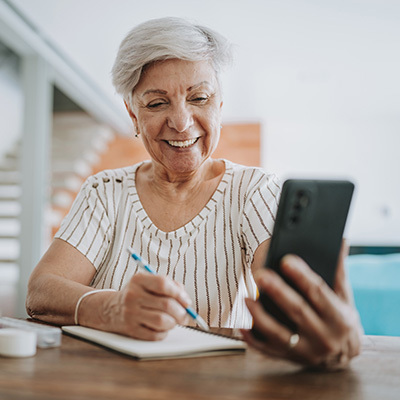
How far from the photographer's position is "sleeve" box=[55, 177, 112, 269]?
1.24m

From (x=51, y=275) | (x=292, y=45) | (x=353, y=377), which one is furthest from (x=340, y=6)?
(x=353, y=377)

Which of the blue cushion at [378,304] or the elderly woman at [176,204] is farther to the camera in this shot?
the blue cushion at [378,304]

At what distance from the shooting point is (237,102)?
6.68 metres

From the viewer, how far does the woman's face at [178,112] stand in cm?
125

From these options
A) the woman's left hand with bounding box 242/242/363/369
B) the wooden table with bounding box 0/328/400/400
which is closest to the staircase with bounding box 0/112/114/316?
the wooden table with bounding box 0/328/400/400

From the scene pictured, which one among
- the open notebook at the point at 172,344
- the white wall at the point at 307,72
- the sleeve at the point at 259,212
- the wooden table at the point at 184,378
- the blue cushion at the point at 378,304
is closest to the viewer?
the wooden table at the point at 184,378

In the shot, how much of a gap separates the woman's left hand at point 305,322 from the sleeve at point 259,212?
54 centimetres

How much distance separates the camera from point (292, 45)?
4629 millimetres

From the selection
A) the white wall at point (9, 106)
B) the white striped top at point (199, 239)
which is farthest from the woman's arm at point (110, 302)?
Answer: the white wall at point (9, 106)

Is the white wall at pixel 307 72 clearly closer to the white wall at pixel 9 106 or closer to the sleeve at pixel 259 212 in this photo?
the sleeve at pixel 259 212

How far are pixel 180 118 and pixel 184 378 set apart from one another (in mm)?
763

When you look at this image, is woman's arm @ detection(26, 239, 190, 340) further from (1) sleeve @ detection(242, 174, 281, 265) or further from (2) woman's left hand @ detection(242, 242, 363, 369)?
(1) sleeve @ detection(242, 174, 281, 265)

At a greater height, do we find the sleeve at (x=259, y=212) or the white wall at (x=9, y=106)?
the white wall at (x=9, y=106)

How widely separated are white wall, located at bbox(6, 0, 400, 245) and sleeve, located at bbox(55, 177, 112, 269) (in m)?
0.61
